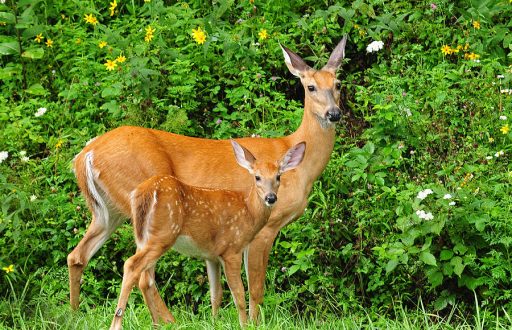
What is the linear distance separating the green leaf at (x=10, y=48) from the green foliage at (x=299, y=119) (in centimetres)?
1

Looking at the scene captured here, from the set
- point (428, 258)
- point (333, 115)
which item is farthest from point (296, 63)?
point (428, 258)

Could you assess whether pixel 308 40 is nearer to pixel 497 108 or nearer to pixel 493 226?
pixel 497 108

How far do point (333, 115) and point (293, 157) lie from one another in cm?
56

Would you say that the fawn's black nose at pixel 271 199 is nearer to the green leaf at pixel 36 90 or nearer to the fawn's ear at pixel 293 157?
the fawn's ear at pixel 293 157

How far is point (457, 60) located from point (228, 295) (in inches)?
113

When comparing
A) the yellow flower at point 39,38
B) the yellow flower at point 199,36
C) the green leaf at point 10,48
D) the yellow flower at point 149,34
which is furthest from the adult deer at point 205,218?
the yellow flower at point 39,38

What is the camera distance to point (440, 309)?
781 cm

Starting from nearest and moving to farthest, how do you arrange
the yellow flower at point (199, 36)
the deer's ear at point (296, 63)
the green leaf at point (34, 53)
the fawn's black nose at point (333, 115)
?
the fawn's black nose at point (333, 115), the deer's ear at point (296, 63), the yellow flower at point (199, 36), the green leaf at point (34, 53)

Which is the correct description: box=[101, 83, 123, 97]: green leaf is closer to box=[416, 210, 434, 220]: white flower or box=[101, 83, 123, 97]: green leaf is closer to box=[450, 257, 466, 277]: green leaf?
box=[416, 210, 434, 220]: white flower

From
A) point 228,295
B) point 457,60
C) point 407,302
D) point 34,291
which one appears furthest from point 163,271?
point 457,60

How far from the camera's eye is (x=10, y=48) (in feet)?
33.5

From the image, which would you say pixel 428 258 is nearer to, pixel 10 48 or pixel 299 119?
pixel 299 119

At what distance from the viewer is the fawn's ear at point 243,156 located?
7551mm

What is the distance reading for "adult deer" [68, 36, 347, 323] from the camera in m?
7.91
